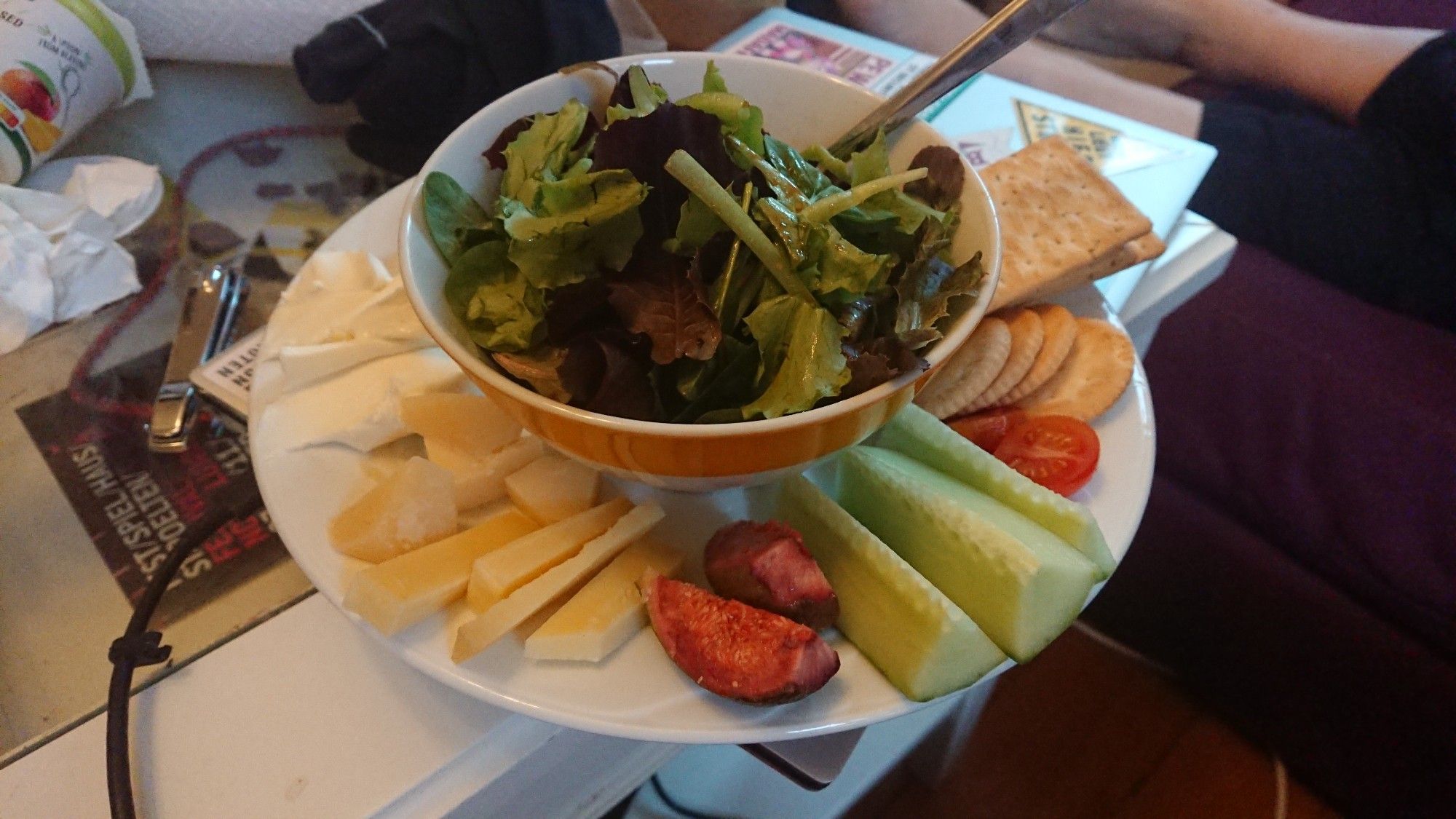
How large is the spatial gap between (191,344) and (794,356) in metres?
0.60

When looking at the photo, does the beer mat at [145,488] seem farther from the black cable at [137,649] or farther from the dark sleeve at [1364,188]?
the dark sleeve at [1364,188]

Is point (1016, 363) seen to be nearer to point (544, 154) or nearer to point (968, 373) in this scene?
point (968, 373)

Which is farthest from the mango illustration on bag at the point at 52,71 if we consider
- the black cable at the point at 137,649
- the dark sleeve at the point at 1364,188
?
the dark sleeve at the point at 1364,188

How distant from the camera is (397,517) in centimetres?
50

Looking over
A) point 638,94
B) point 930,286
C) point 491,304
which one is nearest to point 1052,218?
point 930,286

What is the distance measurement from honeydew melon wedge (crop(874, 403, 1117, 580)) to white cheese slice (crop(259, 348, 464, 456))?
345 millimetres

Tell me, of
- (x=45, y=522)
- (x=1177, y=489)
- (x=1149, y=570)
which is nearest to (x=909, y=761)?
(x=1149, y=570)

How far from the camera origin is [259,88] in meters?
1.03

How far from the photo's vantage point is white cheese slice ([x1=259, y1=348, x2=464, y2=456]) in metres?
0.58

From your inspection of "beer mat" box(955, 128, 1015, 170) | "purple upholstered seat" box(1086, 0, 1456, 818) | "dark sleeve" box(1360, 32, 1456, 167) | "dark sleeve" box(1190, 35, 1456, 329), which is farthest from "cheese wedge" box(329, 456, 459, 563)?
"dark sleeve" box(1360, 32, 1456, 167)

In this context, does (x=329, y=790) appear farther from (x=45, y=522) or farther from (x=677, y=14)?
(x=677, y=14)

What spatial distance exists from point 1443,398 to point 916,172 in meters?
1.12

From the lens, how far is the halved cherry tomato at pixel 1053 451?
0.58 m

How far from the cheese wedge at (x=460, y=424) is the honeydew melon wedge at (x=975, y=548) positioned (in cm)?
25
